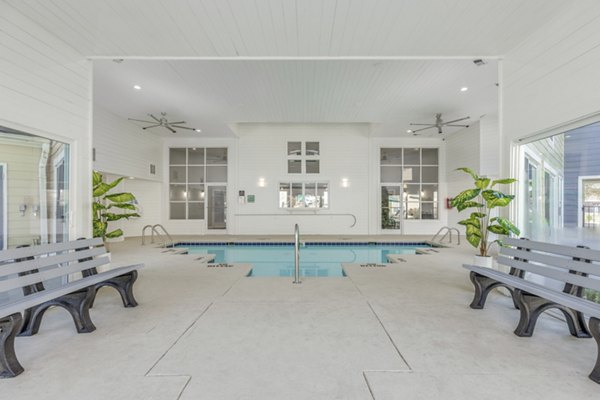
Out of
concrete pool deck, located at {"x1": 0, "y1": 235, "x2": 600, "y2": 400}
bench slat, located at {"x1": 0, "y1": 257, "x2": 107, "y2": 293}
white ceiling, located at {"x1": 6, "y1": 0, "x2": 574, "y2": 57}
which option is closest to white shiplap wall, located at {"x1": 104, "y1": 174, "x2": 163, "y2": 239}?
white ceiling, located at {"x1": 6, "y1": 0, "x2": 574, "y2": 57}

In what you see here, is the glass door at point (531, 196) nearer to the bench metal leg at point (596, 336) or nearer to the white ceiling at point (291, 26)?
the white ceiling at point (291, 26)

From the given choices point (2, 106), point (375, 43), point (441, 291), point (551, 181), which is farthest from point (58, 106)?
point (551, 181)

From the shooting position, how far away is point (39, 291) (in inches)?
103

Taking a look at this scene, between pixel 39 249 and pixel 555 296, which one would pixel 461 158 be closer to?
pixel 555 296

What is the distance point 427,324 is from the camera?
2707mm

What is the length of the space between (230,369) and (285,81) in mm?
5415

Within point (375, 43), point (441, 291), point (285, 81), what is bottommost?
point (441, 291)

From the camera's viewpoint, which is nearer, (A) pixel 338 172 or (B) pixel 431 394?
(B) pixel 431 394

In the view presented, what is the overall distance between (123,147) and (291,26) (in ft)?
24.1

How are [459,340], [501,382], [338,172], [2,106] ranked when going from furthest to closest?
[338,172] → [2,106] → [459,340] → [501,382]

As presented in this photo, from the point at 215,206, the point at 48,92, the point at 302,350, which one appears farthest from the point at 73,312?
the point at 215,206

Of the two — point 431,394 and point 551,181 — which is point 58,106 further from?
point 551,181

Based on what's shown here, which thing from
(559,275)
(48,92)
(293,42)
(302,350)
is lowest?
(302,350)

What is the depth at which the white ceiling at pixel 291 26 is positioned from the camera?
311 cm
